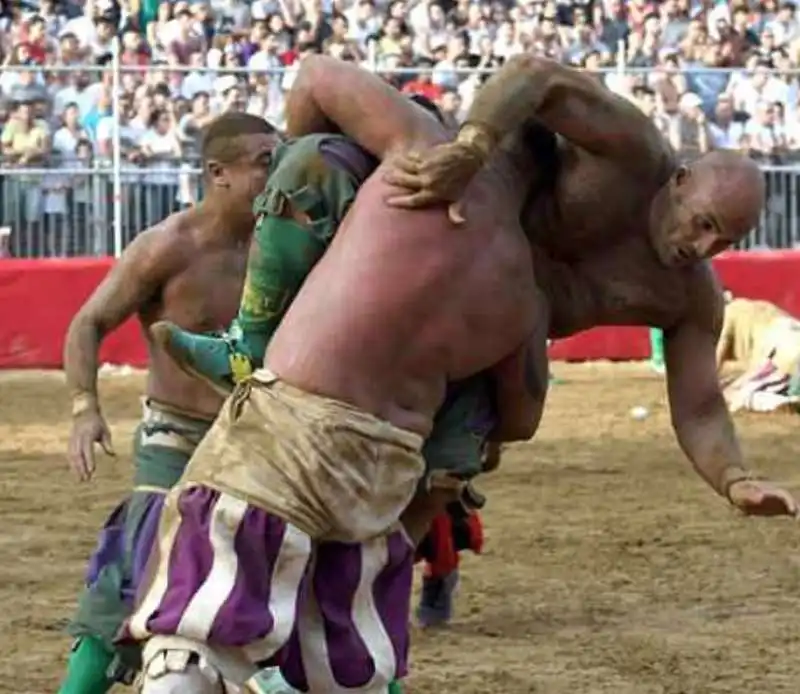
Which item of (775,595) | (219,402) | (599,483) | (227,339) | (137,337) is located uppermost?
(227,339)

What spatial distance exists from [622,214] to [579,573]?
3905mm

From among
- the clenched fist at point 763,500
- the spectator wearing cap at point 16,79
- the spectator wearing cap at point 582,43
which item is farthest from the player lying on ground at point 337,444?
the spectator wearing cap at point 582,43

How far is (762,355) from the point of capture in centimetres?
1358

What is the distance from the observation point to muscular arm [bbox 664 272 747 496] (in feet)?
14.4

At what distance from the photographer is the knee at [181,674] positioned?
385cm

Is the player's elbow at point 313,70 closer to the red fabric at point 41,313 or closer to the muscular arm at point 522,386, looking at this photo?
the muscular arm at point 522,386

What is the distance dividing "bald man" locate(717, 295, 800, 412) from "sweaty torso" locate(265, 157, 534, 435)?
935 cm

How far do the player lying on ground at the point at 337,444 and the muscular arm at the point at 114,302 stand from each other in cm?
143

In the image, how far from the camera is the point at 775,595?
7461 mm

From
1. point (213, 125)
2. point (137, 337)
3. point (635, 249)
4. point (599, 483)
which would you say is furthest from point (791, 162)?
point (635, 249)

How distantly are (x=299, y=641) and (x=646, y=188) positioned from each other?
3.45ft

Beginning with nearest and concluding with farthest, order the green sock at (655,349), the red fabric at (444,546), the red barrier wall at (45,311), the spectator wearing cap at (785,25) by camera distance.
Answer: the red fabric at (444,546) → the green sock at (655,349) → the red barrier wall at (45,311) → the spectator wearing cap at (785,25)

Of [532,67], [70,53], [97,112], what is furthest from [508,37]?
[532,67]

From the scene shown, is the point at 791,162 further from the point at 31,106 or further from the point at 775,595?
Answer: the point at 775,595
